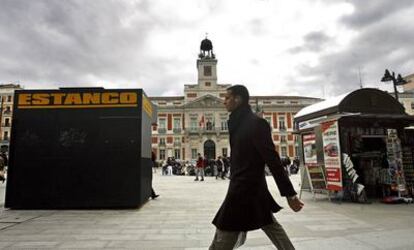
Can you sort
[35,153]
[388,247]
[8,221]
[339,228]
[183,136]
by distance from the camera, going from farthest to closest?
[183,136] < [35,153] < [8,221] < [339,228] < [388,247]

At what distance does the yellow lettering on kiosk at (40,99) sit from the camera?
7.97m

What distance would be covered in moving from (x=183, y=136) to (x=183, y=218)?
54.7 meters

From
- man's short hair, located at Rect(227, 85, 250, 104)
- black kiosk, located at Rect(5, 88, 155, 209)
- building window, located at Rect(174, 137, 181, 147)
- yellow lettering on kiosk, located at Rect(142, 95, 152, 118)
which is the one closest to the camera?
man's short hair, located at Rect(227, 85, 250, 104)

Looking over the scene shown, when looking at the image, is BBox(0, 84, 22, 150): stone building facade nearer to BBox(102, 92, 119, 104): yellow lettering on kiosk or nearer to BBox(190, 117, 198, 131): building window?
BBox(190, 117, 198, 131): building window

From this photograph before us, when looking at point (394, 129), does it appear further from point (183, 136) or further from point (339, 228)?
point (183, 136)

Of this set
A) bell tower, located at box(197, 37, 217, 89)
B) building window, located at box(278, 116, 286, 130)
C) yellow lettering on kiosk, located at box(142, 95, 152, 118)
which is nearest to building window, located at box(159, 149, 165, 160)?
bell tower, located at box(197, 37, 217, 89)

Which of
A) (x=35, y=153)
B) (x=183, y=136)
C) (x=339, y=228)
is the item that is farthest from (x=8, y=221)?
(x=183, y=136)

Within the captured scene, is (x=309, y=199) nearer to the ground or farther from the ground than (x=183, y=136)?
nearer to the ground

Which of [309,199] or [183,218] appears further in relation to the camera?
[309,199]

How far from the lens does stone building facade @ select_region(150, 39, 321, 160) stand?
198 feet

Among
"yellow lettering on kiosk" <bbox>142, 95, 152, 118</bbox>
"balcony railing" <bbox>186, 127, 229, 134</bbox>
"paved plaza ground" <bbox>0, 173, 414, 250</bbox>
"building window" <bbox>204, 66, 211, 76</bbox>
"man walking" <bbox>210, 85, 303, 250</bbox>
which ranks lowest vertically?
"paved plaza ground" <bbox>0, 173, 414, 250</bbox>

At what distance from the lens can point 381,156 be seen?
381 inches

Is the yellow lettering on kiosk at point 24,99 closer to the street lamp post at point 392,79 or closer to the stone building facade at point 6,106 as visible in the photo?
the street lamp post at point 392,79

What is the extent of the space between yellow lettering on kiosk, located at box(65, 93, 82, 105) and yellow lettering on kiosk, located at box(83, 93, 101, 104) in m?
0.14
